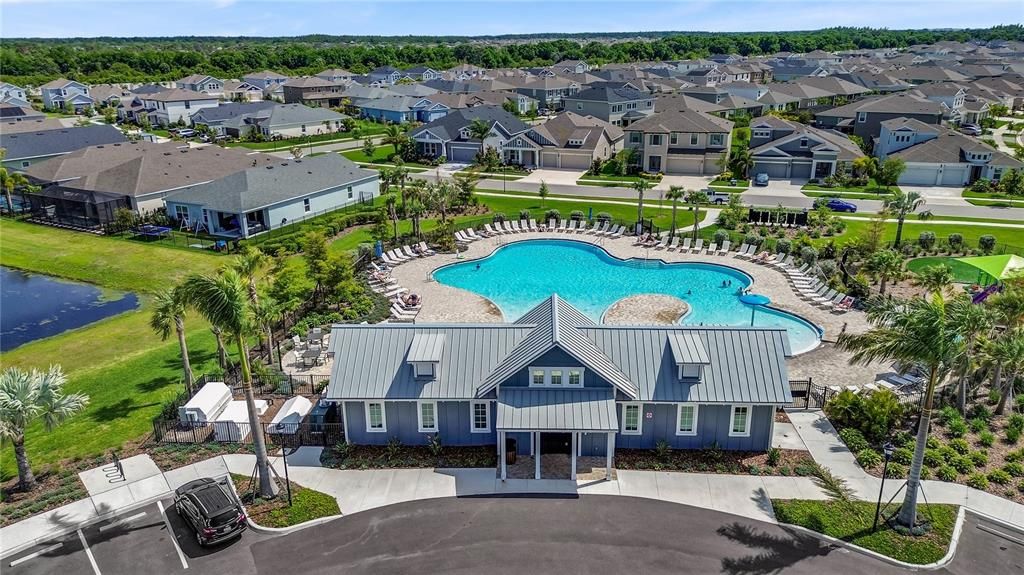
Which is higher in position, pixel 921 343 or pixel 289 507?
pixel 921 343

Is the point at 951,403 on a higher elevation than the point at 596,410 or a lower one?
lower

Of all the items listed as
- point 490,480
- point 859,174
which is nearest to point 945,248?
point 859,174

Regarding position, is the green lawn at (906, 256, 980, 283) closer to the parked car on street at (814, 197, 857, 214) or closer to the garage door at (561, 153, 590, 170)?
the parked car on street at (814, 197, 857, 214)

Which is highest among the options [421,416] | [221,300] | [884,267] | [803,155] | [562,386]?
[221,300]

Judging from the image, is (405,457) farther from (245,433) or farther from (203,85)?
(203,85)

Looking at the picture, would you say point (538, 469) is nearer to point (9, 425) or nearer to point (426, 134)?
point (9, 425)

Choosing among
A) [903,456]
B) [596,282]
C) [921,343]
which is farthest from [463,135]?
[921,343]

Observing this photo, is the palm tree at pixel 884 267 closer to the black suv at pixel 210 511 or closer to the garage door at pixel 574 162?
the black suv at pixel 210 511
